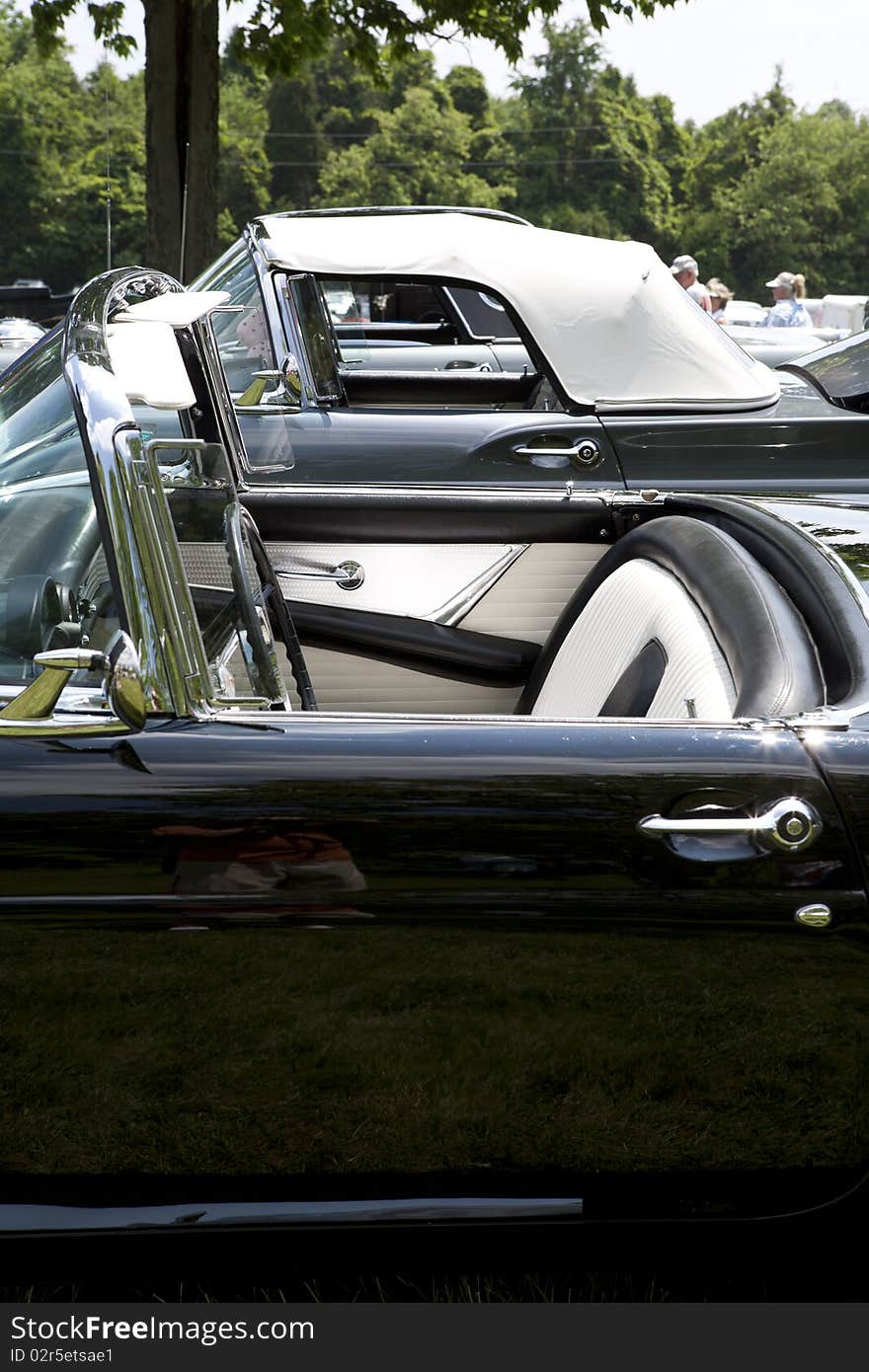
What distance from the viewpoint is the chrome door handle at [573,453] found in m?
4.24

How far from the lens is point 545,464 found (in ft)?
13.9

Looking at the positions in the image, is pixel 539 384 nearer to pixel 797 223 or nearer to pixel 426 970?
pixel 426 970

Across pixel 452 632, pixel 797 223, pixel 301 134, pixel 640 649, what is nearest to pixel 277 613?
pixel 452 632

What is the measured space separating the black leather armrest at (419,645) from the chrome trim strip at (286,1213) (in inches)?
58.5

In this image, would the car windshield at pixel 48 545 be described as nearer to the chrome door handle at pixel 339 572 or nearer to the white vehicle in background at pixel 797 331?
the chrome door handle at pixel 339 572

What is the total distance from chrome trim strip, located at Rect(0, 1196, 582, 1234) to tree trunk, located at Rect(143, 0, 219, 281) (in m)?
7.89

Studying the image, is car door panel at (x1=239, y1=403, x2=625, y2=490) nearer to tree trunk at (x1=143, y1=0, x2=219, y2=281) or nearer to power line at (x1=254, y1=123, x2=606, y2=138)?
tree trunk at (x1=143, y1=0, x2=219, y2=281)

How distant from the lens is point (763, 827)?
1653 millimetres

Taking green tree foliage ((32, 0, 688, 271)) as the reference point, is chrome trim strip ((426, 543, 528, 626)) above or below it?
below

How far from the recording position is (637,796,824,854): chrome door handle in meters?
1.65

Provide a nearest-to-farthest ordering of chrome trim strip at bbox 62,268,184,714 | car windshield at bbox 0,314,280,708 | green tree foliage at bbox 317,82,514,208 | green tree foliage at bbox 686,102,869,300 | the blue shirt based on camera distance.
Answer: chrome trim strip at bbox 62,268,184,714, car windshield at bbox 0,314,280,708, the blue shirt, green tree foliage at bbox 686,102,869,300, green tree foliage at bbox 317,82,514,208

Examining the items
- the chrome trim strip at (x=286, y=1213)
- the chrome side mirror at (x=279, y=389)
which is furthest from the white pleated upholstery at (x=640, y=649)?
the chrome side mirror at (x=279, y=389)

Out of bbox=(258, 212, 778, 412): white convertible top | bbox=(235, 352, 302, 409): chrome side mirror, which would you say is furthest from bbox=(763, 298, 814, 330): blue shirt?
bbox=(235, 352, 302, 409): chrome side mirror

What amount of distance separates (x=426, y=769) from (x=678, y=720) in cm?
34
